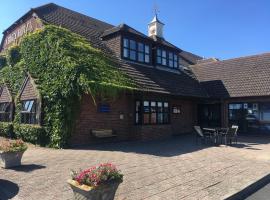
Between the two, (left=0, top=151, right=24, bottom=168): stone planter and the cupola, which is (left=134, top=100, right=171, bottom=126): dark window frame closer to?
(left=0, top=151, right=24, bottom=168): stone planter

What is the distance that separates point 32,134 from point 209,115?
47.3 feet

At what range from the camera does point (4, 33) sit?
2475cm

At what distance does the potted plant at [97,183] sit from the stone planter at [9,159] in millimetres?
4608

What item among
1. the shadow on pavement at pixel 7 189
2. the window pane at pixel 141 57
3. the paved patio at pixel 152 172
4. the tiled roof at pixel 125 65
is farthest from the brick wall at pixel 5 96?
the shadow on pavement at pixel 7 189

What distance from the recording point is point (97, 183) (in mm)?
4992

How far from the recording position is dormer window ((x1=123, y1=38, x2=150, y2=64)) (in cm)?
1936

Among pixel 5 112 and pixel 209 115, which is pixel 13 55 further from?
pixel 209 115

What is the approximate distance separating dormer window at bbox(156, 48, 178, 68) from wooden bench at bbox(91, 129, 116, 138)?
790 cm

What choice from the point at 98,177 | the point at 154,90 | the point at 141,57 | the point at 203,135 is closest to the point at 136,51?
the point at 141,57

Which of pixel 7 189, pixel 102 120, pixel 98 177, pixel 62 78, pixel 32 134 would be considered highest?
pixel 62 78

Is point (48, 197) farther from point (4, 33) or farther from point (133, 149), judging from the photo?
point (4, 33)

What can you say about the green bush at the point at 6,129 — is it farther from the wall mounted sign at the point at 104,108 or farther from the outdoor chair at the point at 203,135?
the outdoor chair at the point at 203,135

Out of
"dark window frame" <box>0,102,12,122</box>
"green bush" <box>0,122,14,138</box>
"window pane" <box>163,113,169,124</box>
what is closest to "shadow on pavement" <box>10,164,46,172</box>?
"green bush" <box>0,122,14,138</box>

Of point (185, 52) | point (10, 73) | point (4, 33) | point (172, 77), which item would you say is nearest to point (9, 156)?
point (10, 73)
